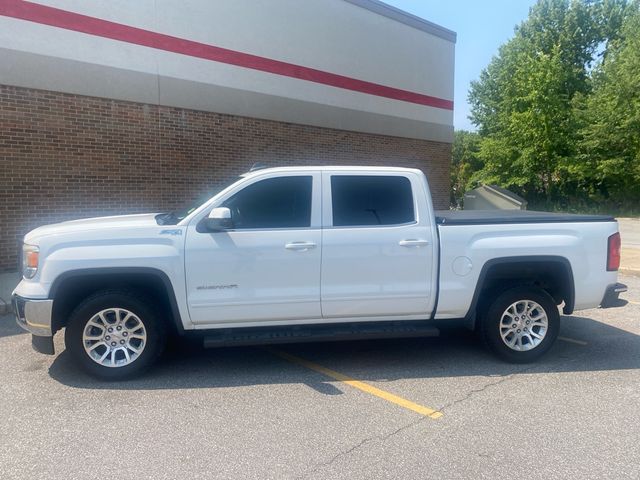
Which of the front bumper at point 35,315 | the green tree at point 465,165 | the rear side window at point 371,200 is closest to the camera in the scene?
the front bumper at point 35,315

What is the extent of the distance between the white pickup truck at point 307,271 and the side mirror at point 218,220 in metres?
0.01

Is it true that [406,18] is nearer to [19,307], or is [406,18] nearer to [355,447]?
[19,307]

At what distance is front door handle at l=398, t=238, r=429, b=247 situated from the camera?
4855 mm

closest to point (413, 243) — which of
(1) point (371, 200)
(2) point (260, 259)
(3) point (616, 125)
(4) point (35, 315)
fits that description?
(1) point (371, 200)

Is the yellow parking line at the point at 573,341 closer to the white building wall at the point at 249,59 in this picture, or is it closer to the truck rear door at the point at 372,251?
the truck rear door at the point at 372,251

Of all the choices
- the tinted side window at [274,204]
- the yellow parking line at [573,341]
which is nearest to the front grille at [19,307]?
the tinted side window at [274,204]

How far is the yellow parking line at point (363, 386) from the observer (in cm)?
409

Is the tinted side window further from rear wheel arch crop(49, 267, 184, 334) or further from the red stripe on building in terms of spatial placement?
the red stripe on building

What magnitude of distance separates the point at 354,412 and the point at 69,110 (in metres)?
8.04

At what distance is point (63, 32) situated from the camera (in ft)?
30.0

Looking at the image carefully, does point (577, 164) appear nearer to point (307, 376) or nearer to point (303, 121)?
point (303, 121)

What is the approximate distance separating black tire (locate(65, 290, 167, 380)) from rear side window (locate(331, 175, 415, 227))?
6.16 feet

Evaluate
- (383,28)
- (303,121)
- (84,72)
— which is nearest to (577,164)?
(383,28)

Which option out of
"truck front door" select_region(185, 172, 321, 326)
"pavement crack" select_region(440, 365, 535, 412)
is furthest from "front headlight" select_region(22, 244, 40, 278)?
"pavement crack" select_region(440, 365, 535, 412)
